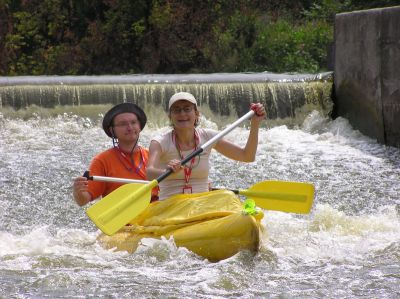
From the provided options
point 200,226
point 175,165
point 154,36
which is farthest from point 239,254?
point 154,36

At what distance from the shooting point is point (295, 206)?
20.9 ft

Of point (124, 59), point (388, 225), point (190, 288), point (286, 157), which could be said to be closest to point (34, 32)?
point (124, 59)

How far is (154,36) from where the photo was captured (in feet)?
59.0

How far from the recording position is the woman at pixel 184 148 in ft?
19.7

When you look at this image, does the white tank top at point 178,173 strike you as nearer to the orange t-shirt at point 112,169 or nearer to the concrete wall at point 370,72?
the orange t-shirt at point 112,169

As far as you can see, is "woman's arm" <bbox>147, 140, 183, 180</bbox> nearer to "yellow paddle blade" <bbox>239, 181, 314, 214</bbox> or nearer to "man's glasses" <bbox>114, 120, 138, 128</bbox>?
"man's glasses" <bbox>114, 120, 138, 128</bbox>

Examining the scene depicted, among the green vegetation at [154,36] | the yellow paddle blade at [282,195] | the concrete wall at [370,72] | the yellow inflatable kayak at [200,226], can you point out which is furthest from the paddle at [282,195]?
the green vegetation at [154,36]

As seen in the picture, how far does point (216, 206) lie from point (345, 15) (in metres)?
6.59

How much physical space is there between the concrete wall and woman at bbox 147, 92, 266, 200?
4721 mm

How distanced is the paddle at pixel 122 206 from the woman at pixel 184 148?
0.43 feet

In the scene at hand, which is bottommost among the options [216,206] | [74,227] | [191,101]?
[74,227]

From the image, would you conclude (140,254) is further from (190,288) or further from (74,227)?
(74,227)

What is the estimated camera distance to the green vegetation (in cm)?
1709

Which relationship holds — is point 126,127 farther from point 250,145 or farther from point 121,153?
point 250,145
